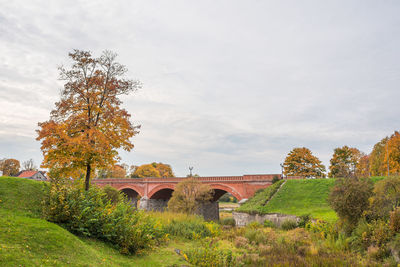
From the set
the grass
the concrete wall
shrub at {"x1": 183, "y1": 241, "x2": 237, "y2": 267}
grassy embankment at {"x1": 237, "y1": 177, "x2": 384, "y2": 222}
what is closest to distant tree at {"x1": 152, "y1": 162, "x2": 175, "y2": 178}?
the concrete wall

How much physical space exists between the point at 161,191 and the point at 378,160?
37083 mm

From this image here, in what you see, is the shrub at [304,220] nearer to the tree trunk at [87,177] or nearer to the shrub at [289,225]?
the shrub at [289,225]

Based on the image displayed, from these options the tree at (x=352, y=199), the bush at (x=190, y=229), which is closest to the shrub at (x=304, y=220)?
the tree at (x=352, y=199)

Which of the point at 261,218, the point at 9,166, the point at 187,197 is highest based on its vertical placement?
the point at 9,166

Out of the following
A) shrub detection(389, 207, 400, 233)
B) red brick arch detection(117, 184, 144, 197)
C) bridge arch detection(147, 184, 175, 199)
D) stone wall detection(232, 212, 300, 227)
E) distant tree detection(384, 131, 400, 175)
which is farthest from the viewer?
red brick arch detection(117, 184, 144, 197)

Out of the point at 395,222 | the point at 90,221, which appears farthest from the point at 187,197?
the point at 395,222

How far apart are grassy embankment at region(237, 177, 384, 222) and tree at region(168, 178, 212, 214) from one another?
4.82m

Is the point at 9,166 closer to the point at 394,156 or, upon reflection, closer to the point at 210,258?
the point at 210,258

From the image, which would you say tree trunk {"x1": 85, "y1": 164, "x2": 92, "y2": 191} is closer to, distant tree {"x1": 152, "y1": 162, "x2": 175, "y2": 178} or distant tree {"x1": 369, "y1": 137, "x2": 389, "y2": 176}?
distant tree {"x1": 369, "y1": 137, "x2": 389, "y2": 176}

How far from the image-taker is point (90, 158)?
12648mm

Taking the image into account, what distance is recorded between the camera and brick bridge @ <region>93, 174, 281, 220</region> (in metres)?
33.2

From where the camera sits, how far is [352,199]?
1159cm

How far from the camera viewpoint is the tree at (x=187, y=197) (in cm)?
2584

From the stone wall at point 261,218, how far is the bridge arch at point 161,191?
16.4 meters
